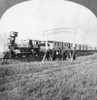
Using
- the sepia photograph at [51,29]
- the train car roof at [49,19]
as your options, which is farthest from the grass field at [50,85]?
the train car roof at [49,19]

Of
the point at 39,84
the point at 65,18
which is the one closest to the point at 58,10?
the point at 65,18

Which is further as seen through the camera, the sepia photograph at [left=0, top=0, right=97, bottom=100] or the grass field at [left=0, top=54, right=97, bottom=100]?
the sepia photograph at [left=0, top=0, right=97, bottom=100]

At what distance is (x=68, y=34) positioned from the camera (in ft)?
5.94

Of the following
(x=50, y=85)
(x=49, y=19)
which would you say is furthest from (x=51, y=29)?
(x=50, y=85)

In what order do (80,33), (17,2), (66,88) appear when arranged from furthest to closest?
(80,33)
(17,2)
(66,88)

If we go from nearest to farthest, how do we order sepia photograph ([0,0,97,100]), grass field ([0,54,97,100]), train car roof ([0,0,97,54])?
grass field ([0,54,97,100]) < sepia photograph ([0,0,97,100]) < train car roof ([0,0,97,54])

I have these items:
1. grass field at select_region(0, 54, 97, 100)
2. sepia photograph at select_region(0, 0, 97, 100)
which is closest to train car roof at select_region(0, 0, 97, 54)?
sepia photograph at select_region(0, 0, 97, 100)

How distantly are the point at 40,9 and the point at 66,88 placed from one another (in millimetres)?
917

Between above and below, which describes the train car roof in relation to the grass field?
above

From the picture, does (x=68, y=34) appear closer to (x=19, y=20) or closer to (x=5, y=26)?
(x=19, y=20)

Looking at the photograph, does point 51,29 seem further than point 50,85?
Yes

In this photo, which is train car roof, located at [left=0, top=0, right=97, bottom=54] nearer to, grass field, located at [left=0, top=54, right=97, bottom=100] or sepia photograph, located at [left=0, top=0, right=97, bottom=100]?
sepia photograph, located at [left=0, top=0, right=97, bottom=100]

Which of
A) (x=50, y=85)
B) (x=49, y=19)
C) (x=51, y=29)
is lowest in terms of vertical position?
(x=50, y=85)

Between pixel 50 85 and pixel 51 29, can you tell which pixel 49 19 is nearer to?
pixel 51 29
